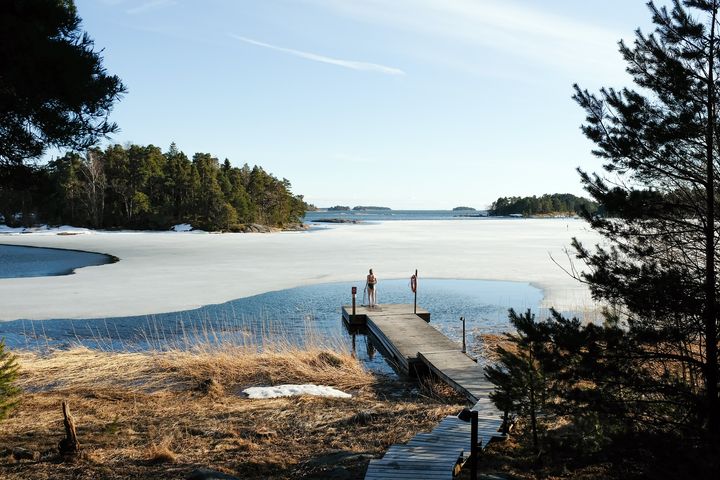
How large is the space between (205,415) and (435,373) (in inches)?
218

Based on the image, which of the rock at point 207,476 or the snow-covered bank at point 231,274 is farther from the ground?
the rock at point 207,476

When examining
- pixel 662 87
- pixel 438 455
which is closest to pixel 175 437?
pixel 438 455

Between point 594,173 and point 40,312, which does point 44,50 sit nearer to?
point 594,173

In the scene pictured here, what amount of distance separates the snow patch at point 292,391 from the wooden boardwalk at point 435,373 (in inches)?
95.4

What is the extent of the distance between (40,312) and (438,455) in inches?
697

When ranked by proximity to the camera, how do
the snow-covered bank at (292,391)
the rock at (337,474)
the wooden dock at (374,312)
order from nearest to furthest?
the rock at (337,474) → the snow-covered bank at (292,391) → the wooden dock at (374,312)

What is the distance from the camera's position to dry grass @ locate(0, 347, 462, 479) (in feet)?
22.8

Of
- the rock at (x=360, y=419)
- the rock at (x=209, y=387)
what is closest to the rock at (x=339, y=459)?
the rock at (x=360, y=419)

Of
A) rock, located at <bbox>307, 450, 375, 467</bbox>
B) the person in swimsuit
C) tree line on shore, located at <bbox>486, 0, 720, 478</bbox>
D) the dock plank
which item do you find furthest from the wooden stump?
the person in swimsuit

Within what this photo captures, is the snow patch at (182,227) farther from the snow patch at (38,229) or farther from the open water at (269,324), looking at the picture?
the open water at (269,324)

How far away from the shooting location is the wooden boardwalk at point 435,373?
Answer: 6.30 metres

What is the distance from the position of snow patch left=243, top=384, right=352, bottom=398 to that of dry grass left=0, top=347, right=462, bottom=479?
303mm

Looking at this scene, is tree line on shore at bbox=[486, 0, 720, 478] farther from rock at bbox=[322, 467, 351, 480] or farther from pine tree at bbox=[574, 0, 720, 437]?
rock at bbox=[322, 467, 351, 480]

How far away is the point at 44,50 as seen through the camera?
616cm
